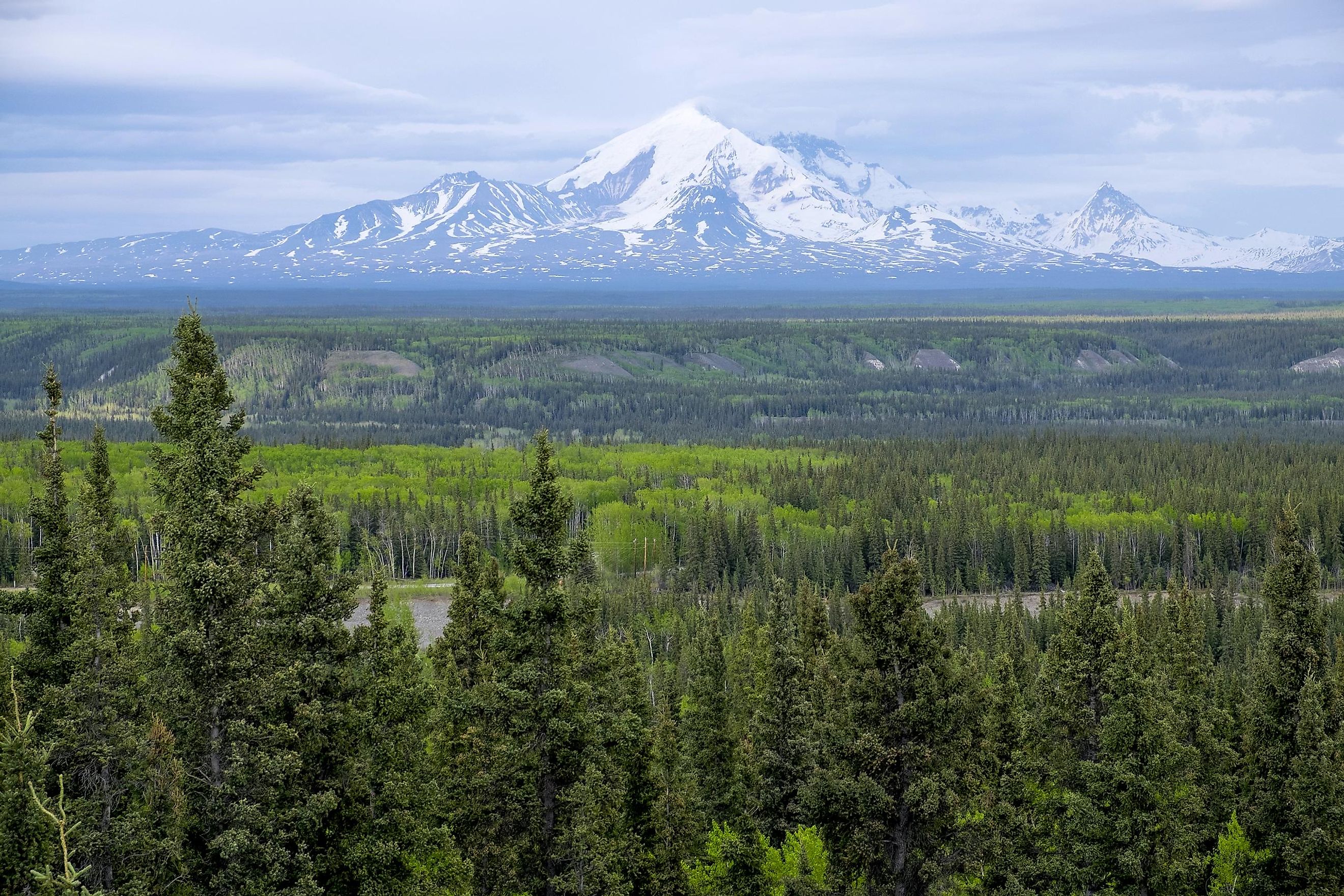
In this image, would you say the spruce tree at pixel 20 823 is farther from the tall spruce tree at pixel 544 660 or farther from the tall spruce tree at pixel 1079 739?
the tall spruce tree at pixel 1079 739

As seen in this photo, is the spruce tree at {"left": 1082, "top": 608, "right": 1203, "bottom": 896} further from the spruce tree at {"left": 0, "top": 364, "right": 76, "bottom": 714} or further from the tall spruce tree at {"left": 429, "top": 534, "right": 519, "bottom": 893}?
the spruce tree at {"left": 0, "top": 364, "right": 76, "bottom": 714}

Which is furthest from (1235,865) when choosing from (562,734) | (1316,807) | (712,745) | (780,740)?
(562,734)

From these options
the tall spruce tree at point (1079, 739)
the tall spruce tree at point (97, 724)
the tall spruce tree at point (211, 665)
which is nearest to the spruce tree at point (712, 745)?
the tall spruce tree at point (1079, 739)

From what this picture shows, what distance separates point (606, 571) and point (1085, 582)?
9173cm

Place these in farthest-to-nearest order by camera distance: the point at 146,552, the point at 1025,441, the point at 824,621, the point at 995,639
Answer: the point at 1025,441 < the point at 146,552 < the point at 995,639 < the point at 824,621

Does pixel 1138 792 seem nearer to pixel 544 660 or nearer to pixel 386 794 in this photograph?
pixel 544 660

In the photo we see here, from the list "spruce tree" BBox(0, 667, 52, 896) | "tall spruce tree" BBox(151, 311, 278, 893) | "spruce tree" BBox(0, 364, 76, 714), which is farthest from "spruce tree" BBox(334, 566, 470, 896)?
"spruce tree" BBox(0, 667, 52, 896)

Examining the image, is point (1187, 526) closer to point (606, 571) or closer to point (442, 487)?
point (606, 571)

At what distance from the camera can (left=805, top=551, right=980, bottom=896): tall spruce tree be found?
37031 millimetres

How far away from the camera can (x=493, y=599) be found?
1459 inches

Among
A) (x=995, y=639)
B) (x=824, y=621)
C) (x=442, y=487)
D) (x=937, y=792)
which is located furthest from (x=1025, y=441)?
(x=937, y=792)

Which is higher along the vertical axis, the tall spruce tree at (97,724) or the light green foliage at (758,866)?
the tall spruce tree at (97,724)

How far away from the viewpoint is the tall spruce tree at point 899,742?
3703 centimetres

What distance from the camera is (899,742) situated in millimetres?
37688
